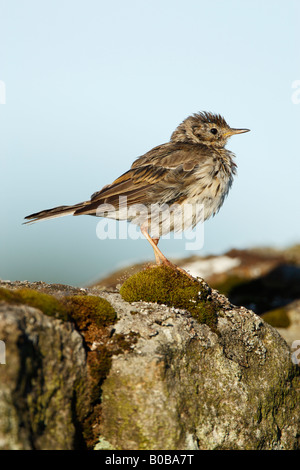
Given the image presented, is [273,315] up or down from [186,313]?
down

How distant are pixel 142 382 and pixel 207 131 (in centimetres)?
665

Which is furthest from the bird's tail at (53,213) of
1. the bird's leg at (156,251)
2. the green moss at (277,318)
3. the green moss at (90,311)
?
the green moss at (277,318)

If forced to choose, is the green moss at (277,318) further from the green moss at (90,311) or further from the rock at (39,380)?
the rock at (39,380)

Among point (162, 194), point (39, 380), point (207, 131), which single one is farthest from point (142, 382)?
point (207, 131)

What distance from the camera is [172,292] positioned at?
6.86 metres

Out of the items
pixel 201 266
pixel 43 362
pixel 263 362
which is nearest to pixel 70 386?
pixel 43 362

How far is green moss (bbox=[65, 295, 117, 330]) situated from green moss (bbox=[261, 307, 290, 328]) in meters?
6.27

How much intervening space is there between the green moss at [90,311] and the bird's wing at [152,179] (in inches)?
114

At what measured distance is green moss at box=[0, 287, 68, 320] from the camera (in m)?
4.95

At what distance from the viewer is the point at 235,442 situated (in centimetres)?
589

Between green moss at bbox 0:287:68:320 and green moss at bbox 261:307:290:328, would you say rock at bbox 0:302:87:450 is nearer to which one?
green moss at bbox 0:287:68:320

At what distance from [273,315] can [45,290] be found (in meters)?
6.43

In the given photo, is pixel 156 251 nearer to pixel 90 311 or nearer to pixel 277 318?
pixel 90 311
